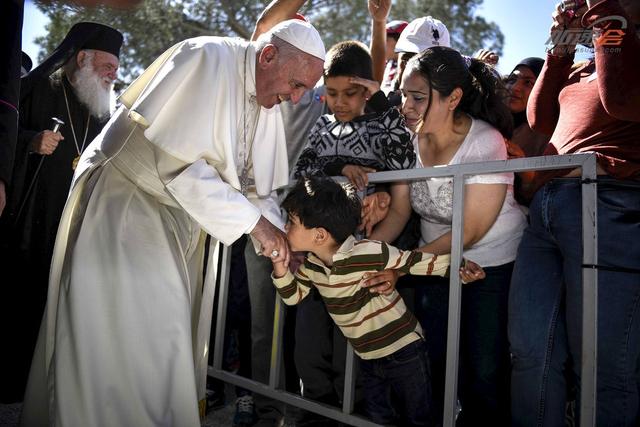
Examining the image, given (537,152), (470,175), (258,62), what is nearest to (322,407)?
(470,175)

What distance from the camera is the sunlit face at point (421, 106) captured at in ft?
9.94

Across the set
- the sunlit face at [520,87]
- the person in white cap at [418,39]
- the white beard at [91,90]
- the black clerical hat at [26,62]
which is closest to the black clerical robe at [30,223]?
the white beard at [91,90]

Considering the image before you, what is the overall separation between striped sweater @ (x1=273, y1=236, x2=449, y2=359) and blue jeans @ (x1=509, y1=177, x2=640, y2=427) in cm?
40

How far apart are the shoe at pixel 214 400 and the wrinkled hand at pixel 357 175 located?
1.71m

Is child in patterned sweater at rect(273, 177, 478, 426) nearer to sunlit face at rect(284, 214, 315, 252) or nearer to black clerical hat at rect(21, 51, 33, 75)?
sunlit face at rect(284, 214, 315, 252)

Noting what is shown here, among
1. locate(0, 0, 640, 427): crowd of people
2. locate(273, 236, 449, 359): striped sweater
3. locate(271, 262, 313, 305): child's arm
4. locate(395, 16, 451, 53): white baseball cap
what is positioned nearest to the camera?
locate(0, 0, 640, 427): crowd of people

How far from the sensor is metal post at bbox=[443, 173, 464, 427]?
103 inches

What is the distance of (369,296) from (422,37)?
2.01 m

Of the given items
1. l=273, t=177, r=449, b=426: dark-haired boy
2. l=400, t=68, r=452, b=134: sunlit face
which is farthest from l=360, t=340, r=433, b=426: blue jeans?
l=400, t=68, r=452, b=134: sunlit face

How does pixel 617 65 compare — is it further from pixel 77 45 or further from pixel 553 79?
pixel 77 45

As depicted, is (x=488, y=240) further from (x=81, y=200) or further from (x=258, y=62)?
(x=81, y=200)

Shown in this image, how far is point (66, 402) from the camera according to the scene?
249cm

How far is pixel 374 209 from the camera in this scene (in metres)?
3.19

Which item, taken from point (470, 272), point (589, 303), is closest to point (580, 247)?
point (589, 303)
